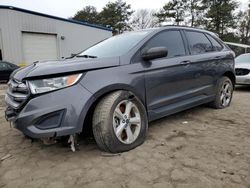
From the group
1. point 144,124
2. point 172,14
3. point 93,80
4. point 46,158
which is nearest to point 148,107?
point 144,124

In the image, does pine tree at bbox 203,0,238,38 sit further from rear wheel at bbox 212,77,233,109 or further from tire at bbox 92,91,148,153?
tire at bbox 92,91,148,153

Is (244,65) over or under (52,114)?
over

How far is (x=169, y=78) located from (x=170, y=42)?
0.65 metres

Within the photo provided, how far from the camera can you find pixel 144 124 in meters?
3.08

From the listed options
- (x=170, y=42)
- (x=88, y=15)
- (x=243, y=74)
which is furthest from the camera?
(x=88, y=15)

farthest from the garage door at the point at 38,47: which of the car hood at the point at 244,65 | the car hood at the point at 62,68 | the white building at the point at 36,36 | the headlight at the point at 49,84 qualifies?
the headlight at the point at 49,84

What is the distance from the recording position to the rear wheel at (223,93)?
15.4 ft

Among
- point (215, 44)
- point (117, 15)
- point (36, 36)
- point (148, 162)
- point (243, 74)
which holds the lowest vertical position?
point (148, 162)

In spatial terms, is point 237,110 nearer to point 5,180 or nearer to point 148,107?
point 148,107

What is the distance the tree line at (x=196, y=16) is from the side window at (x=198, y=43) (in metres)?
29.8

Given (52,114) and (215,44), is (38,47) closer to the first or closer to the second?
(215,44)

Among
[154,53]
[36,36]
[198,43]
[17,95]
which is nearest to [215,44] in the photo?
[198,43]

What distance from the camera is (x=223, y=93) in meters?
4.92

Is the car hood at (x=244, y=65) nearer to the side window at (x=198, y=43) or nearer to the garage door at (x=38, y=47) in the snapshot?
the side window at (x=198, y=43)
